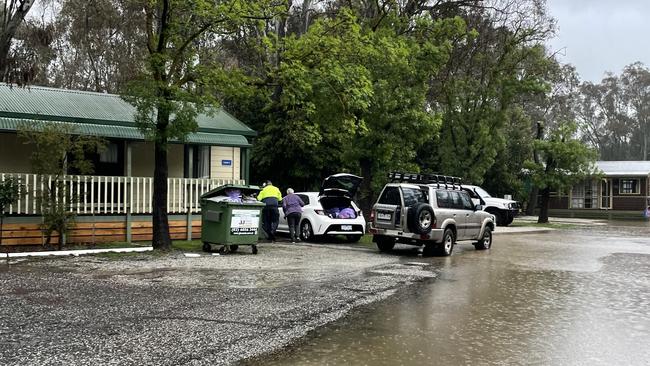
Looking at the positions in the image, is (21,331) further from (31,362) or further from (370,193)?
(370,193)

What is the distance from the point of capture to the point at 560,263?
1487 centimetres

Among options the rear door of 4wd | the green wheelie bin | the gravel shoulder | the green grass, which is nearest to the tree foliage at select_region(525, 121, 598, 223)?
the rear door of 4wd

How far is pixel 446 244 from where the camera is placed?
15.9 m

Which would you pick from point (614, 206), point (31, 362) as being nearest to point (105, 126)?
point (31, 362)

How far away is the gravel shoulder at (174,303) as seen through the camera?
20.3ft

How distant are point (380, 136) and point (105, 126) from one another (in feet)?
27.4

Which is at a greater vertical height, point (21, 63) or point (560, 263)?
point (21, 63)

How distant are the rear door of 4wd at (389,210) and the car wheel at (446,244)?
1.24m

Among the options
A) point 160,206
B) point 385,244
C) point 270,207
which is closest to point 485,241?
point 385,244

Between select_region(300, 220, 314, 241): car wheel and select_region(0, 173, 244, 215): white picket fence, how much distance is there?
2.37m

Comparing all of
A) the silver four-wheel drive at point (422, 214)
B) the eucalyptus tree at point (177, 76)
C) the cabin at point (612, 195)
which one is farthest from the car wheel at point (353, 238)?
the cabin at point (612, 195)

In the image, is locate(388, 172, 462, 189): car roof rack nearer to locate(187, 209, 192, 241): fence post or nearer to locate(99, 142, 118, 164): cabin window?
locate(187, 209, 192, 241): fence post

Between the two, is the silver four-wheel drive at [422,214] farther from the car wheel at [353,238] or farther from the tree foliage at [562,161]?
the tree foliage at [562,161]

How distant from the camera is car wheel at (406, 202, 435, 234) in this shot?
1508 cm
